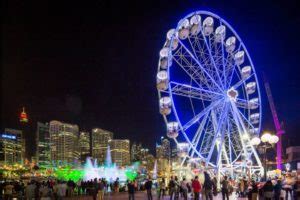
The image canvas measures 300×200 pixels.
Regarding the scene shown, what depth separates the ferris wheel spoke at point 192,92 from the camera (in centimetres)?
3716

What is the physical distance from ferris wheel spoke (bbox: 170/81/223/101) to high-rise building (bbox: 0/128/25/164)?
131394mm

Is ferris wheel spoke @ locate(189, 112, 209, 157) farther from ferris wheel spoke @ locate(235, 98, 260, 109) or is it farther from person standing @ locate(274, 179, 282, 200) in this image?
person standing @ locate(274, 179, 282, 200)

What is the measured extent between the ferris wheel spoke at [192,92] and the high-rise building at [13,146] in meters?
131

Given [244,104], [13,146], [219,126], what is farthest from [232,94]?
[13,146]

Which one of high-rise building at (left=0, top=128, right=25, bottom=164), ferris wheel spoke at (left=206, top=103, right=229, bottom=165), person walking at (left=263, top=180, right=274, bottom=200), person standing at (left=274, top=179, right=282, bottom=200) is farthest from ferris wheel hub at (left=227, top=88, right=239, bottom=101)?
high-rise building at (left=0, top=128, right=25, bottom=164)

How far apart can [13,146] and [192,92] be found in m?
150

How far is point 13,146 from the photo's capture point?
579 ft

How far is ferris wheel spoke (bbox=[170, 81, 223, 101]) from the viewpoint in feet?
122

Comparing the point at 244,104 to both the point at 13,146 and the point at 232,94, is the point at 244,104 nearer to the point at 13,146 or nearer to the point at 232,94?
the point at 232,94

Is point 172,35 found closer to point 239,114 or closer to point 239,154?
point 239,114

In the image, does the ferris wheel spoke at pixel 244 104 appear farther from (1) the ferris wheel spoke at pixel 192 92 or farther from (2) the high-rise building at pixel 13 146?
(2) the high-rise building at pixel 13 146

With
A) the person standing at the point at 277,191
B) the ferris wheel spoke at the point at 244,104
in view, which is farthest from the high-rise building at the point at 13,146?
the person standing at the point at 277,191

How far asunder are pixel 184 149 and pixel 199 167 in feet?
7.98

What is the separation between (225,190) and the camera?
25766mm
